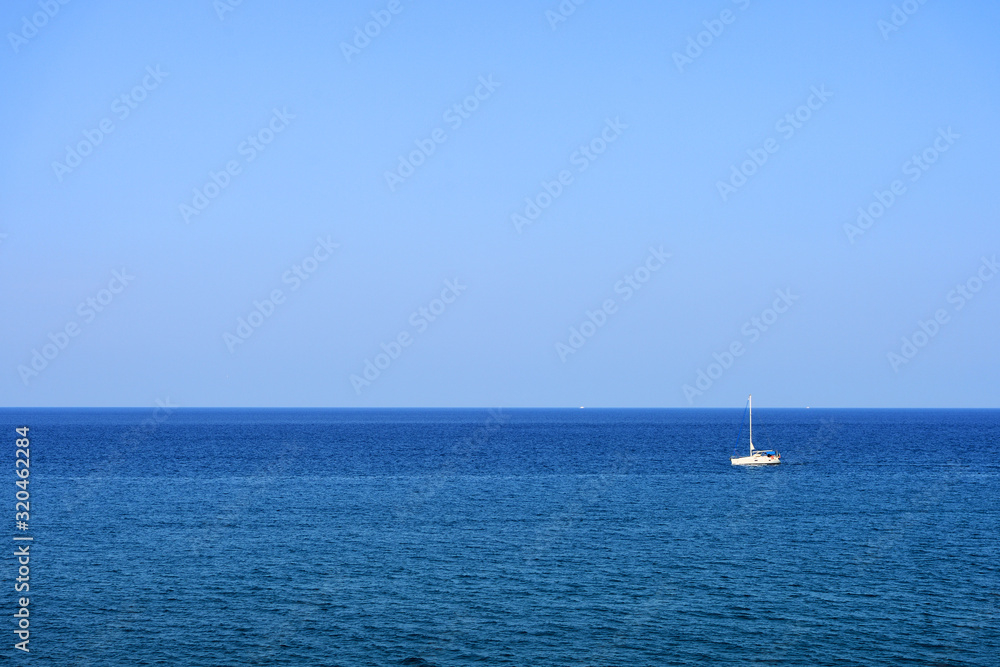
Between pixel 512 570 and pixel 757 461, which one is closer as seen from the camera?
pixel 512 570

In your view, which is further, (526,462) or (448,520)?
(526,462)

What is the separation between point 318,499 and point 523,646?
4705cm

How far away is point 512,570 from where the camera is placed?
51.8 meters

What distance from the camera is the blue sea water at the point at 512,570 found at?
38688 mm

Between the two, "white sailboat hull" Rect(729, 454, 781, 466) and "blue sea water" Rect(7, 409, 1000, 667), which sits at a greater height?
"blue sea water" Rect(7, 409, 1000, 667)

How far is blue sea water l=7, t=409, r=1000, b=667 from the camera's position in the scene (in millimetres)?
38688

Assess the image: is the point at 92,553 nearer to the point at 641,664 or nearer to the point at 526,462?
the point at 641,664

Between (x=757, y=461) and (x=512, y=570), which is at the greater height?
(x=512, y=570)

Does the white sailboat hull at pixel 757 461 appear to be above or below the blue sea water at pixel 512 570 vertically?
below

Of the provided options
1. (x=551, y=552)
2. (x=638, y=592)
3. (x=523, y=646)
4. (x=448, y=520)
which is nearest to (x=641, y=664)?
(x=523, y=646)

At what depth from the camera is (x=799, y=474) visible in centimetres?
10744

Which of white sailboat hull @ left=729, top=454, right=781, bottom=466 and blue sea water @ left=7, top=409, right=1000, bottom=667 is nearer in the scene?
blue sea water @ left=7, top=409, right=1000, bottom=667

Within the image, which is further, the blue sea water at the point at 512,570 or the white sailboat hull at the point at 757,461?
the white sailboat hull at the point at 757,461

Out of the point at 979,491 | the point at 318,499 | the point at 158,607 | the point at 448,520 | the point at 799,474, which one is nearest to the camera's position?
the point at 158,607
